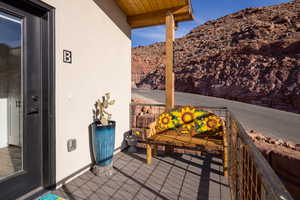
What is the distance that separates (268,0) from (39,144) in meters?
39.9

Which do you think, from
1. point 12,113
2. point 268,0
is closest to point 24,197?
point 12,113

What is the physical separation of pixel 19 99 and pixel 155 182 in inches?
68.7

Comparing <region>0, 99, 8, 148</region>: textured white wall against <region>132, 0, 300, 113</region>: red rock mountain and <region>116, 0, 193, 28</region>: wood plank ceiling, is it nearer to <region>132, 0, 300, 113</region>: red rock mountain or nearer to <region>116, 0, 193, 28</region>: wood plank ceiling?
<region>116, 0, 193, 28</region>: wood plank ceiling

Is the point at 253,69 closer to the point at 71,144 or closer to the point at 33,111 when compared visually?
the point at 71,144

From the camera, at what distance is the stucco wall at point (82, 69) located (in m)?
2.02

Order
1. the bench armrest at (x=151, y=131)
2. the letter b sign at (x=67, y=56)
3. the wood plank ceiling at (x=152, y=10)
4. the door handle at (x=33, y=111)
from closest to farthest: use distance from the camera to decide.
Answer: the door handle at (x=33, y=111) → the letter b sign at (x=67, y=56) → the bench armrest at (x=151, y=131) → the wood plank ceiling at (x=152, y=10)

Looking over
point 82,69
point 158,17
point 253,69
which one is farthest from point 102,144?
point 253,69

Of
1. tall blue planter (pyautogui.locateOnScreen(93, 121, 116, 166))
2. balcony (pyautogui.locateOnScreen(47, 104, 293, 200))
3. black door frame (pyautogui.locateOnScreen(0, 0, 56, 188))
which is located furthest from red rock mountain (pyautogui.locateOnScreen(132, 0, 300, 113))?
black door frame (pyautogui.locateOnScreen(0, 0, 56, 188))

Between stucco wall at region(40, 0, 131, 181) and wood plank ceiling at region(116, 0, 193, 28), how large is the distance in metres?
0.25

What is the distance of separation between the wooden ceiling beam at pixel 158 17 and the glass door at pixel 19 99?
6.29 feet

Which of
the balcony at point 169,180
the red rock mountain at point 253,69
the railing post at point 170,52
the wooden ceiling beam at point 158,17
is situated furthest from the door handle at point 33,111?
the red rock mountain at point 253,69

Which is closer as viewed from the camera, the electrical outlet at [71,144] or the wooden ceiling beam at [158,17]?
the electrical outlet at [71,144]

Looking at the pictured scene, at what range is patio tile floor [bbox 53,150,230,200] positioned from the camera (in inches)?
76.6

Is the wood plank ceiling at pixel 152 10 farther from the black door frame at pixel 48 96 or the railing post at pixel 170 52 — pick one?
the black door frame at pixel 48 96
